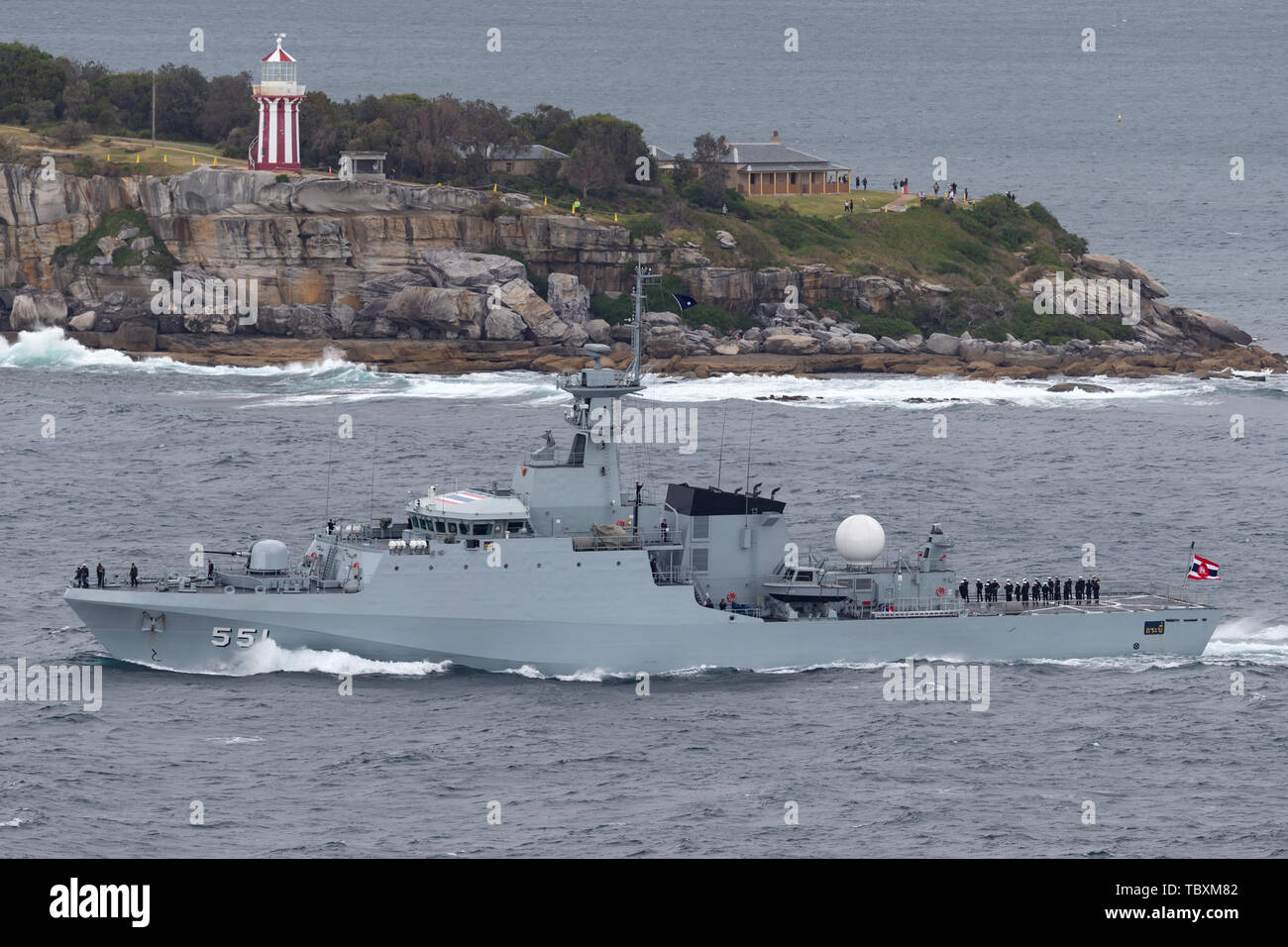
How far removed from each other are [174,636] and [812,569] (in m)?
16.0

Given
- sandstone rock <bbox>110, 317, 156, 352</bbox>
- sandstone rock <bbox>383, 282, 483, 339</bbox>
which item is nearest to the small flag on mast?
sandstone rock <bbox>383, 282, 483, 339</bbox>

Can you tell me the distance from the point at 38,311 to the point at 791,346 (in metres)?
38.3

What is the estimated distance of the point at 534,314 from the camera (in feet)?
318

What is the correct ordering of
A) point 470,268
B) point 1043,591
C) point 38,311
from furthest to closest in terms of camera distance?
point 38,311
point 470,268
point 1043,591

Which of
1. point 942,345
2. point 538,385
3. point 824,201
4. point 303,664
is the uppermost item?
point 824,201

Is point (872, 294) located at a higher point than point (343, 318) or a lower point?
higher

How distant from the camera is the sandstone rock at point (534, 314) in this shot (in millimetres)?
96625

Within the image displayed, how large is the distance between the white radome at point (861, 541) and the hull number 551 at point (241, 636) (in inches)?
581

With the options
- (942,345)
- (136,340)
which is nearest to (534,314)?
(136,340)

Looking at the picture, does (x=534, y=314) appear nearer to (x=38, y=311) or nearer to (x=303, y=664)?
(x=38, y=311)

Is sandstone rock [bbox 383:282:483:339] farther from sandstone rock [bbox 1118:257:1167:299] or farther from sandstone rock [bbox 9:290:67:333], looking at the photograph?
sandstone rock [bbox 1118:257:1167:299]

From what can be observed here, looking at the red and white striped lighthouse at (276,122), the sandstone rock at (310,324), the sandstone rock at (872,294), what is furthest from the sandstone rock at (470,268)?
the sandstone rock at (872,294)

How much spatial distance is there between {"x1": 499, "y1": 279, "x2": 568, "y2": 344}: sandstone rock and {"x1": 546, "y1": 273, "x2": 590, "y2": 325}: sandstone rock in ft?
4.33

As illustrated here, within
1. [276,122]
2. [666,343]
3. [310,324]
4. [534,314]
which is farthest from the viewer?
[276,122]
